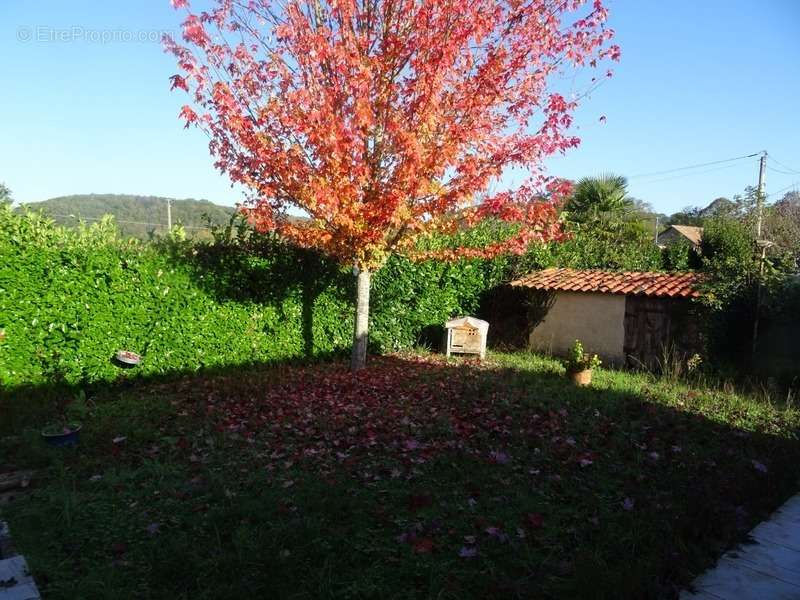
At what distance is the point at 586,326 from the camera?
38.0ft

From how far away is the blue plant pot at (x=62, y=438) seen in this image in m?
4.58

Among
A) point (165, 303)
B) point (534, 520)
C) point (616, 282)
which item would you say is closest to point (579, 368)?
point (616, 282)

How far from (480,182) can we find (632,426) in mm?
3561

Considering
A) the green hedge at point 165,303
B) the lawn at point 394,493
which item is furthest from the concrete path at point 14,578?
the green hedge at point 165,303

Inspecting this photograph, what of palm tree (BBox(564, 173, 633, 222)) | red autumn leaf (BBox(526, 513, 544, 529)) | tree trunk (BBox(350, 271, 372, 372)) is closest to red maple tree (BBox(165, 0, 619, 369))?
tree trunk (BBox(350, 271, 372, 372))

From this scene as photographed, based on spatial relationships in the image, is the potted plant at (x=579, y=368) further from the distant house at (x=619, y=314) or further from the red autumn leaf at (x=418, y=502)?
the red autumn leaf at (x=418, y=502)

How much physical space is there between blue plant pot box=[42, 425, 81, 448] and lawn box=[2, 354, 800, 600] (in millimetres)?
105

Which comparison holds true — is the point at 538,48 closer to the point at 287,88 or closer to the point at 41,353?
the point at 287,88

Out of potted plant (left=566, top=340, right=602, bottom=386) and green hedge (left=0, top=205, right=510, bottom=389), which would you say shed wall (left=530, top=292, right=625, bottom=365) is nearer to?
potted plant (left=566, top=340, right=602, bottom=386)

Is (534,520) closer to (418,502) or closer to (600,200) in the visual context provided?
(418,502)

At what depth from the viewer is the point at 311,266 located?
899 centimetres

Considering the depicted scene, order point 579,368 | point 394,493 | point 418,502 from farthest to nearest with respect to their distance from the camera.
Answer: point 579,368
point 394,493
point 418,502

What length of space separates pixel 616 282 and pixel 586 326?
1169 millimetres

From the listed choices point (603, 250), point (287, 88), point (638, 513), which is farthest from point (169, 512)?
Answer: point (603, 250)
